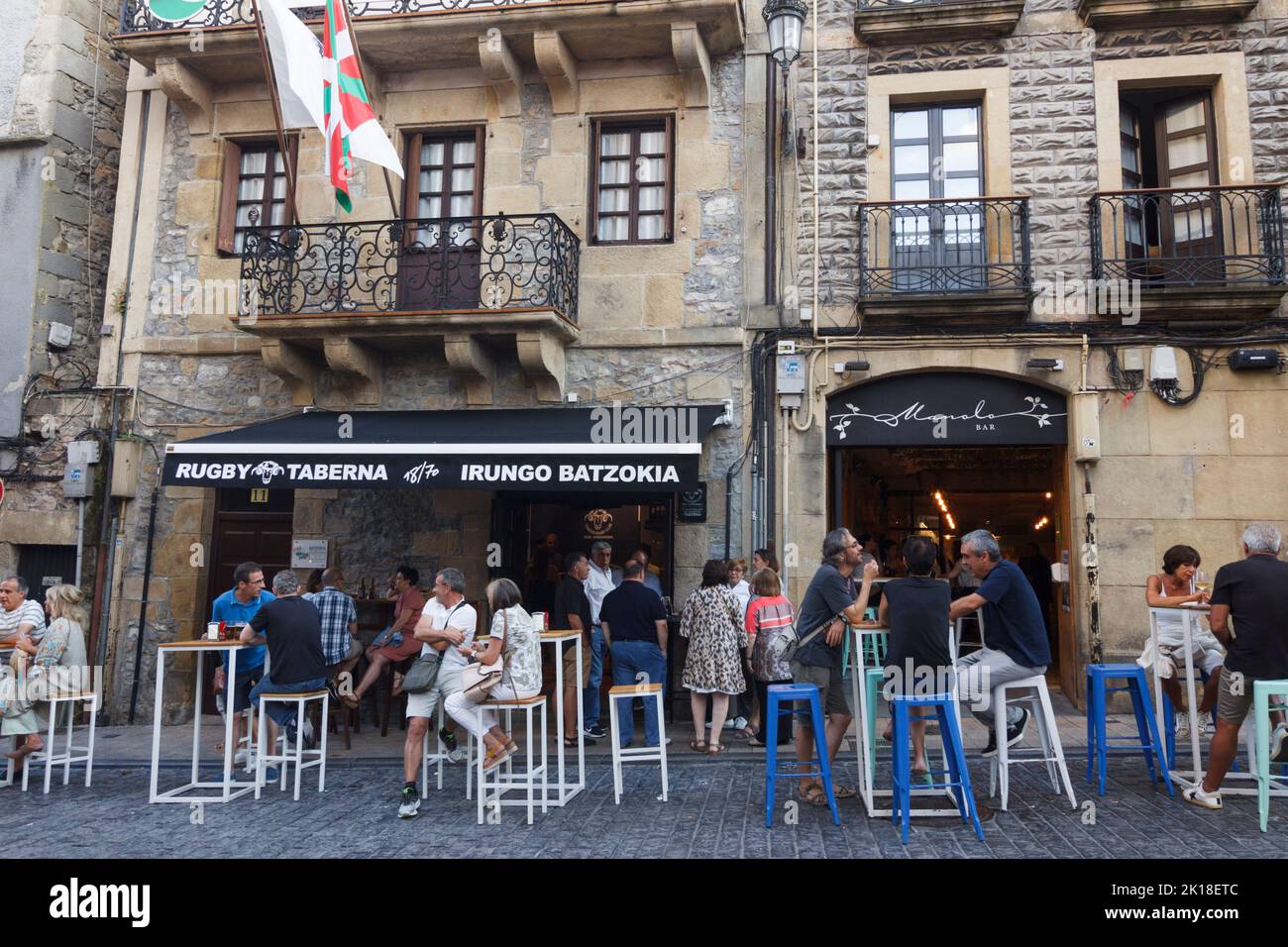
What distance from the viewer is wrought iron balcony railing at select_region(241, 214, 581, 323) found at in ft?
32.3

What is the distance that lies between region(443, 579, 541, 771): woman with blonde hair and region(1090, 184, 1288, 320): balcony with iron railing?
6.89 meters

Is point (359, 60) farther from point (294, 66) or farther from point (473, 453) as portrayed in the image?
point (473, 453)

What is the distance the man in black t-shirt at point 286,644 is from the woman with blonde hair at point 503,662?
1.32 metres

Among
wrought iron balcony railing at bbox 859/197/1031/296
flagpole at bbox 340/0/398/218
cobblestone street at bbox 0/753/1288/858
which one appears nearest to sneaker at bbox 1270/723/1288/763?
cobblestone street at bbox 0/753/1288/858

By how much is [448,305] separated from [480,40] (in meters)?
2.93

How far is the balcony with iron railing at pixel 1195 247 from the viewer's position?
9086 millimetres

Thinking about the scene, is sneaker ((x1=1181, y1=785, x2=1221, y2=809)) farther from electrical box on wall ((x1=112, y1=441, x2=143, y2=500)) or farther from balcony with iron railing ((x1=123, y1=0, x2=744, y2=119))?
electrical box on wall ((x1=112, y1=441, x2=143, y2=500))

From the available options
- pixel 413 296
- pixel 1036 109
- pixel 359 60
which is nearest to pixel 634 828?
pixel 413 296

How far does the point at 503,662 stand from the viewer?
6.14 metres

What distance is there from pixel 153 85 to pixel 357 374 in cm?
469

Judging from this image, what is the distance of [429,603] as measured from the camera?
6.54 metres

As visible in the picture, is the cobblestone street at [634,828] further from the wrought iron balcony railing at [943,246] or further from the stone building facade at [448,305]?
the wrought iron balcony railing at [943,246]

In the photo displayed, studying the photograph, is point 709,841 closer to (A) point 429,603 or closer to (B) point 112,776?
(A) point 429,603

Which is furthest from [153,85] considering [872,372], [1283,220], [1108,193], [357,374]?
[1283,220]
